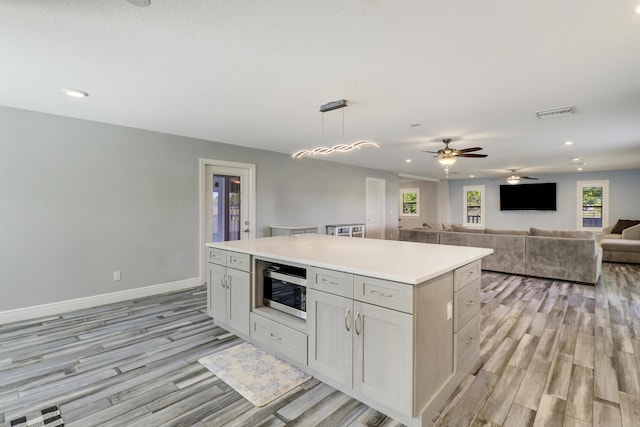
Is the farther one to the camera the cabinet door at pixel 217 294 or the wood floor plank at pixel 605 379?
the cabinet door at pixel 217 294

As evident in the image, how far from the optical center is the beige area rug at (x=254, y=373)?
2154 millimetres

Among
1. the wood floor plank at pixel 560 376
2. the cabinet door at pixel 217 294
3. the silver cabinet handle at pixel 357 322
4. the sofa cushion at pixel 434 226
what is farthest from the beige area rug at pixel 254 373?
the sofa cushion at pixel 434 226

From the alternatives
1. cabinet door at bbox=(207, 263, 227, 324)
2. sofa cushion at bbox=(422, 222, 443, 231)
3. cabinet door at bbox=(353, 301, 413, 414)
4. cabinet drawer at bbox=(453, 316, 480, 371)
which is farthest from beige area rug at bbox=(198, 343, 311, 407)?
sofa cushion at bbox=(422, 222, 443, 231)

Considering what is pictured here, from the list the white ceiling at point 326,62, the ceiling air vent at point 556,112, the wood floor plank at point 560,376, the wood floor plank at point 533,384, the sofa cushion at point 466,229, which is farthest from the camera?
the sofa cushion at point 466,229

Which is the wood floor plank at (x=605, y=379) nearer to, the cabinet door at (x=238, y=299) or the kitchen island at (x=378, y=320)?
the kitchen island at (x=378, y=320)

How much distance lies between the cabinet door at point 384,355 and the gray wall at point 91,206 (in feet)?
11.9

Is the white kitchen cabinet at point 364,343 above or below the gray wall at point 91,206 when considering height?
below

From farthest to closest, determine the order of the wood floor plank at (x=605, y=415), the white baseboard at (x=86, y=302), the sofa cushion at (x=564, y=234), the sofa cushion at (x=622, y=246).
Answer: the sofa cushion at (x=622, y=246), the sofa cushion at (x=564, y=234), the white baseboard at (x=86, y=302), the wood floor plank at (x=605, y=415)

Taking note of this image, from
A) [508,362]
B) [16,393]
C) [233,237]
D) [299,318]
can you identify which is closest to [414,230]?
[233,237]

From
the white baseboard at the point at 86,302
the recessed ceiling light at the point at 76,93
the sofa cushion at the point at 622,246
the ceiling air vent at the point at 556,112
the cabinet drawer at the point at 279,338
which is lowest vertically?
the white baseboard at the point at 86,302

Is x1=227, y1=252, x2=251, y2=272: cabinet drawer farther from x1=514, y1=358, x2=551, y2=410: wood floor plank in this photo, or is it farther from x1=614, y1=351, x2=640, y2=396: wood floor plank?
x1=614, y1=351, x2=640, y2=396: wood floor plank

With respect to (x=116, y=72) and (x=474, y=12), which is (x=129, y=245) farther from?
(x=474, y=12)

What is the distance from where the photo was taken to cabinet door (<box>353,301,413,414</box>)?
175 centimetres

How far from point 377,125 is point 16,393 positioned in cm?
426
